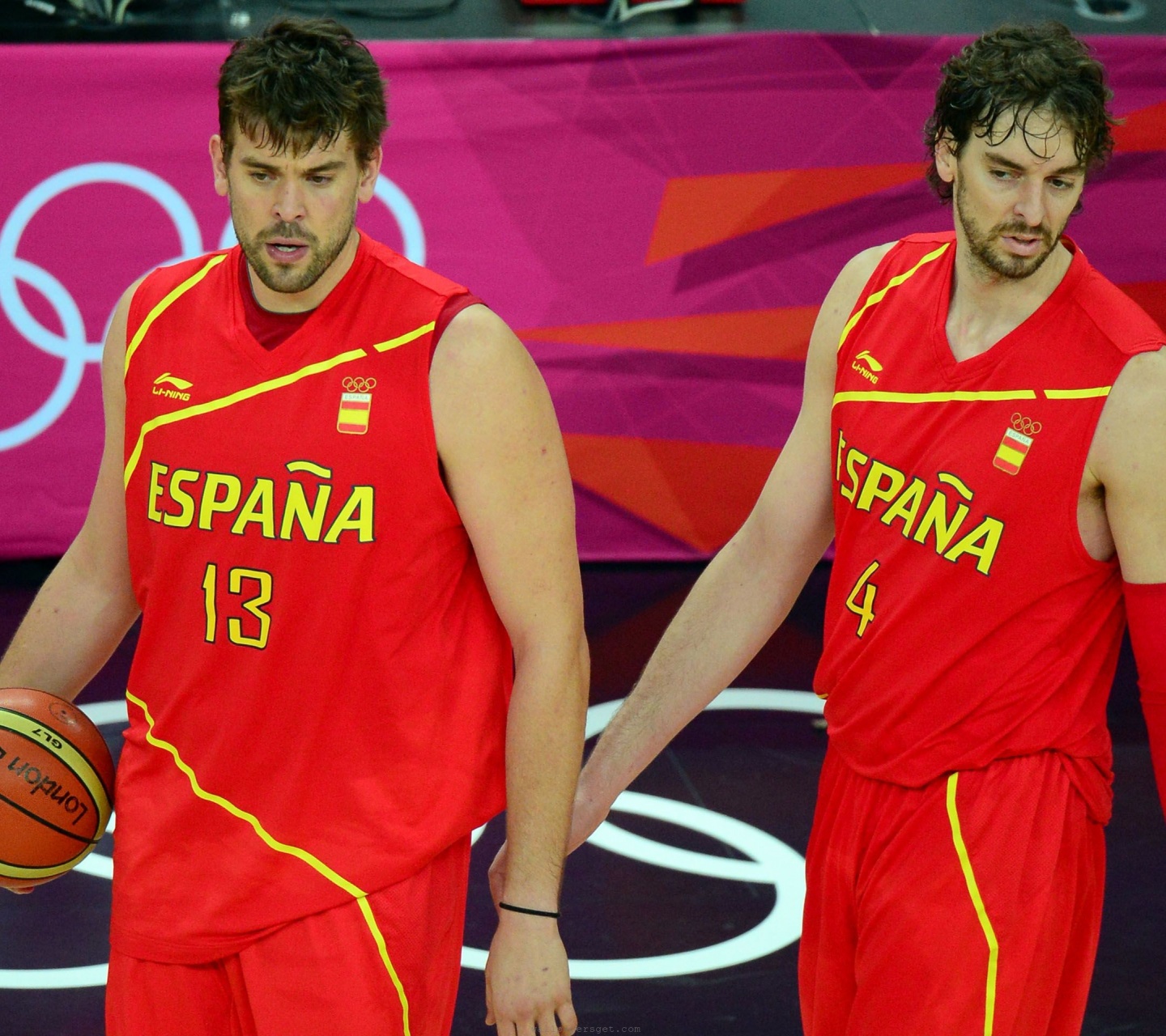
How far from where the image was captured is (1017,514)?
2631 millimetres

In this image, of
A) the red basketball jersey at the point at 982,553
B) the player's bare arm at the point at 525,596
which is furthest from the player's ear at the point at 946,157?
the player's bare arm at the point at 525,596

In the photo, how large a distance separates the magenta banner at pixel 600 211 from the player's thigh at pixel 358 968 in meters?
4.78

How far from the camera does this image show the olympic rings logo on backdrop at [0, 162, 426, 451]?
22.4ft

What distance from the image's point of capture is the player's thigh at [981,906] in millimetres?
2621

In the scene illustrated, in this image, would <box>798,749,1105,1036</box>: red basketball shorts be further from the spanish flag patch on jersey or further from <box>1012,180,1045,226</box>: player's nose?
<box>1012,180,1045,226</box>: player's nose

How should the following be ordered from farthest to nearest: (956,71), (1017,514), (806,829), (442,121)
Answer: (442,121)
(806,829)
(956,71)
(1017,514)

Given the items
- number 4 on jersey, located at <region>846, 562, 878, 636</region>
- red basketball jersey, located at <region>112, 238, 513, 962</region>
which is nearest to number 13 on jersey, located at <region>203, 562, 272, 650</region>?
red basketball jersey, located at <region>112, 238, 513, 962</region>

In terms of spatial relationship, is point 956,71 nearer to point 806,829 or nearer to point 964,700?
point 964,700

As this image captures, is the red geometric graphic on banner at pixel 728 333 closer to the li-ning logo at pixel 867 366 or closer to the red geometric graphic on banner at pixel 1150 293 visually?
the red geometric graphic on banner at pixel 1150 293

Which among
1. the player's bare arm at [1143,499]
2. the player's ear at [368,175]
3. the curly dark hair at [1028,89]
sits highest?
the curly dark hair at [1028,89]

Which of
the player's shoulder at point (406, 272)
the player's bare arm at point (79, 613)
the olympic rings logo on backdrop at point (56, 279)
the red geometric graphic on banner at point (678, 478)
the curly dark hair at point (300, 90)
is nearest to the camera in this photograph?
the curly dark hair at point (300, 90)

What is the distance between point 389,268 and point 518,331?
455cm

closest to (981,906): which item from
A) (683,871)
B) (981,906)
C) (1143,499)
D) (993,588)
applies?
(981,906)

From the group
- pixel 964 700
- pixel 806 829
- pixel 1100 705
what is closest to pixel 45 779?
pixel 964 700
